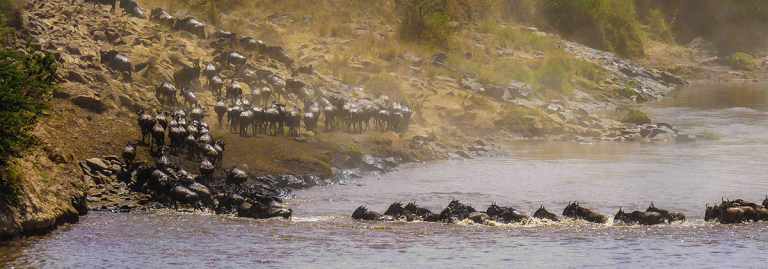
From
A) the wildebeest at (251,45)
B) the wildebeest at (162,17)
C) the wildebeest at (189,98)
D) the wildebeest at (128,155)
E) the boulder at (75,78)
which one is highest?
the wildebeest at (162,17)

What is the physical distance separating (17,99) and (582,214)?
15457 mm

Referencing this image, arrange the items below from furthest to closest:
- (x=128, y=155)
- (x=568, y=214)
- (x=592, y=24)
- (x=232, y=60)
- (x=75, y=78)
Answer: (x=592, y=24) < (x=232, y=60) < (x=75, y=78) < (x=128, y=155) < (x=568, y=214)

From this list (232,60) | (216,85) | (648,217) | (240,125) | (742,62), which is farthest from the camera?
(742,62)

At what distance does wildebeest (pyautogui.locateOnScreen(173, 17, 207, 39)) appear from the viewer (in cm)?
5681

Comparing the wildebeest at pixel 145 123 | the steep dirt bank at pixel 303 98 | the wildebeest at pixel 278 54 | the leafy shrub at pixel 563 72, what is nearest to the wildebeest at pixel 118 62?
the steep dirt bank at pixel 303 98

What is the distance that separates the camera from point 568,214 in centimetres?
3400

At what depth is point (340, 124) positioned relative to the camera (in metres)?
50.1

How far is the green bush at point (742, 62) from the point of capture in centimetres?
10025

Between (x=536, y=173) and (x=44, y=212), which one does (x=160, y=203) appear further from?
(x=536, y=173)

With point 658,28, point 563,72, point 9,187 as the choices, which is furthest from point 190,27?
point 658,28

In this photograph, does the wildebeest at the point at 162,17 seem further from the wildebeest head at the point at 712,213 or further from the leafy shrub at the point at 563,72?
the wildebeest head at the point at 712,213

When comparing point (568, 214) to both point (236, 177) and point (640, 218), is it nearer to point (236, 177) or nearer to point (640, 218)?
point (640, 218)

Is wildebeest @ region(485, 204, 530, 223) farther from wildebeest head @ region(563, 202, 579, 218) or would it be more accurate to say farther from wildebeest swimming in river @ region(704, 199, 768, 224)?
wildebeest swimming in river @ region(704, 199, 768, 224)

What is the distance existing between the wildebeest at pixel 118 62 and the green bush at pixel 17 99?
12333 mm
